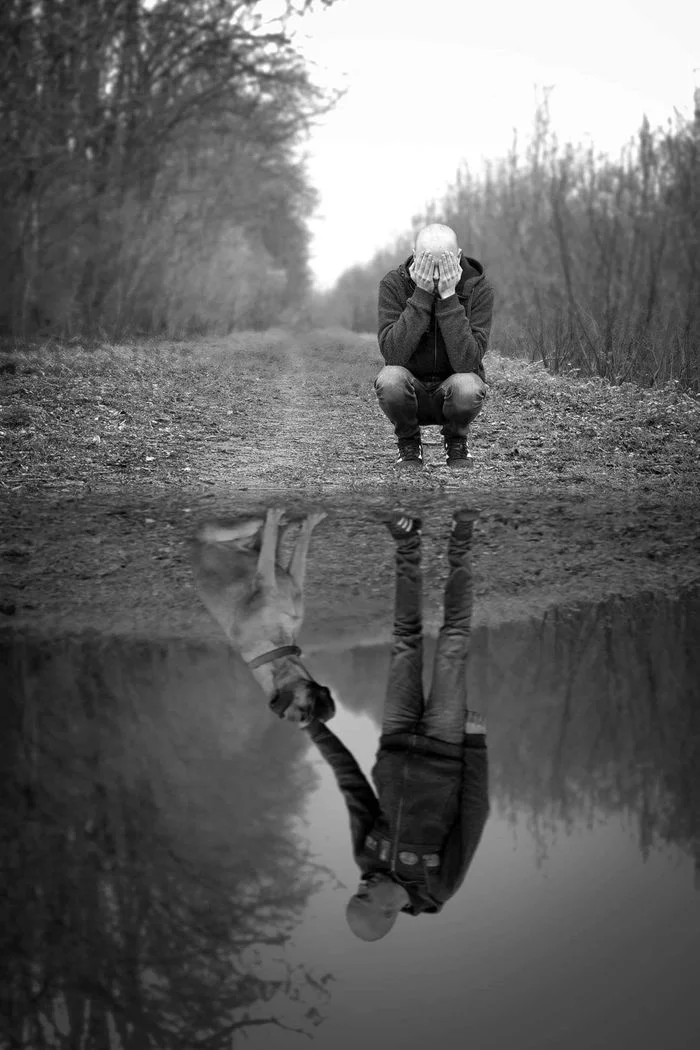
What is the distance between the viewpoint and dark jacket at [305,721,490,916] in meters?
1.93

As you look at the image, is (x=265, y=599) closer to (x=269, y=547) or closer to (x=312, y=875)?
(x=269, y=547)

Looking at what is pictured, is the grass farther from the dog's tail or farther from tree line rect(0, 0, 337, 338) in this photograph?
tree line rect(0, 0, 337, 338)

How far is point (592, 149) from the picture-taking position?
16516 mm

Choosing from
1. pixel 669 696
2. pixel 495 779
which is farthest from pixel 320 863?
pixel 669 696

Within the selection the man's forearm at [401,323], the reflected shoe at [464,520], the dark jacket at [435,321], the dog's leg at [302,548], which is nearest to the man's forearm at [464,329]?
the dark jacket at [435,321]

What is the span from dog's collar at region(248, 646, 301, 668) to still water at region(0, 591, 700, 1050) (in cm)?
8

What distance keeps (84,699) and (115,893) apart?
1.04m

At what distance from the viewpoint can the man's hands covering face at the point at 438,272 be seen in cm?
608

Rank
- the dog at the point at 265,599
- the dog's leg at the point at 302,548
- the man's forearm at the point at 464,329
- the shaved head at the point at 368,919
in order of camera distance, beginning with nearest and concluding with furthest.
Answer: the shaved head at the point at 368,919
the dog at the point at 265,599
the dog's leg at the point at 302,548
the man's forearm at the point at 464,329

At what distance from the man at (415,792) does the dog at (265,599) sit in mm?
154

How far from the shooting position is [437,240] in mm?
6055

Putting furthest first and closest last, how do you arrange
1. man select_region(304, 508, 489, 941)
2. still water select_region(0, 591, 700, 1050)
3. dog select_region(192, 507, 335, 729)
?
dog select_region(192, 507, 335, 729)
man select_region(304, 508, 489, 941)
still water select_region(0, 591, 700, 1050)

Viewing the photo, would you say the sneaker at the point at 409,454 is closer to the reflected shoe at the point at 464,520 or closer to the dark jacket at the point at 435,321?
the dark jacket at the point at 435,321

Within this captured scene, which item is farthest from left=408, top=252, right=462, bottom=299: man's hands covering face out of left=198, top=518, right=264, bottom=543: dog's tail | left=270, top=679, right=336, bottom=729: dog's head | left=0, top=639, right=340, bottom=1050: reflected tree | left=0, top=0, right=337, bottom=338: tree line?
left=0, top=0, right=337, bottom=338: tree line
